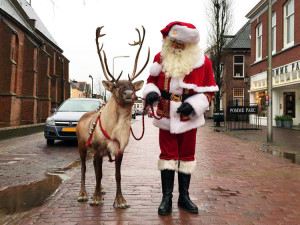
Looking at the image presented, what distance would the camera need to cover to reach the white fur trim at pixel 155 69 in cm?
371

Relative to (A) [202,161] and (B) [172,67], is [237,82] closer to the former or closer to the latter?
(A) [202,161]

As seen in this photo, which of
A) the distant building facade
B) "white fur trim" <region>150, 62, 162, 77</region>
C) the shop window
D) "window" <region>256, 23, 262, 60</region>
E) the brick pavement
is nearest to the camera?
the brick pavement

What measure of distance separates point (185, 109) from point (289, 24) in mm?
18475

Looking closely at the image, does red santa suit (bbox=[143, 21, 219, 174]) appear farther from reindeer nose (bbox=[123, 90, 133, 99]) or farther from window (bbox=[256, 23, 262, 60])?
window (bbox=[256, 23, 262, 60])

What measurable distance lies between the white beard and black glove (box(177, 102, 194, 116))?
37 centimetres

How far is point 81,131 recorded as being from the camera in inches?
161

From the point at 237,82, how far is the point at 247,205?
3045 cm

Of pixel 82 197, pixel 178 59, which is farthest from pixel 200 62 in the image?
pixel 82 197

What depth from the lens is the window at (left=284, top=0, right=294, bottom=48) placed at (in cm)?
1823

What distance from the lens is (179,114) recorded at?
3.48m

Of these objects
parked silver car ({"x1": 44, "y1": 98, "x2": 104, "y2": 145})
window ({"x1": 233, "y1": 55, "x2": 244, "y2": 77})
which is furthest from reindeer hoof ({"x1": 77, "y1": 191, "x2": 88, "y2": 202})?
window ({"x1": 233, "y1": 55, "x2": 244, "y2": 77})

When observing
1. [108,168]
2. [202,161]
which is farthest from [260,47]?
[108,168]

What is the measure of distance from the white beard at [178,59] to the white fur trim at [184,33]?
4.5 inches

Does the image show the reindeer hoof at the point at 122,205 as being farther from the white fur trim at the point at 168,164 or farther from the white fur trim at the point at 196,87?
the white fur trim at the point at 196,87
